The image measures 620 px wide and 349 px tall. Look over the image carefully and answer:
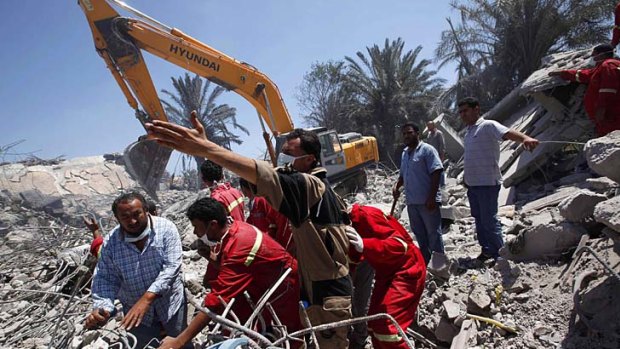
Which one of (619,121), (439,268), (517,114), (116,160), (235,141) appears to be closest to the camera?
(439,268)

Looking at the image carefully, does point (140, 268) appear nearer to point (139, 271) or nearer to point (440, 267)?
point (139, 271)

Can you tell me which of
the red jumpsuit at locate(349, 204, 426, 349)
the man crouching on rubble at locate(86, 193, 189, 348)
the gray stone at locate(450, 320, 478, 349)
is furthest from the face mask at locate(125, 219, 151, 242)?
the gray stone at locate(450, 320, 478, 349)

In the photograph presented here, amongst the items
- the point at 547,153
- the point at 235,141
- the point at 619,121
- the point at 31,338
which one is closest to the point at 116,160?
the point at 235,141

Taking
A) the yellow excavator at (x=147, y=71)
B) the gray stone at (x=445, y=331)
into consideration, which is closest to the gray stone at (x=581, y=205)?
the gray stone at (x=445, y=331)

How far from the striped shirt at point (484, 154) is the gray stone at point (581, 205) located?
68cm

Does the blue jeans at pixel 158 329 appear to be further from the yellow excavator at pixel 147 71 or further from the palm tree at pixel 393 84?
the palm tree at pixel 393 84

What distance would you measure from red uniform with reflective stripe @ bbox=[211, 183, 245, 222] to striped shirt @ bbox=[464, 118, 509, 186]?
2.23 m

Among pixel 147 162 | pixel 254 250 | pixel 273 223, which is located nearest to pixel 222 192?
pixel 273 223

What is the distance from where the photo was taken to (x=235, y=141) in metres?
21.7

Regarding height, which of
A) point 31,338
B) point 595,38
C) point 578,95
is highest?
point 595,38

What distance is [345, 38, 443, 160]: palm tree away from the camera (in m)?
19.8

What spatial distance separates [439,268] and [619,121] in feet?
7.17

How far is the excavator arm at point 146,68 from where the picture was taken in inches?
277

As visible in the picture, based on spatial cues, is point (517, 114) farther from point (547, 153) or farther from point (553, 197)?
point (553, 197)
